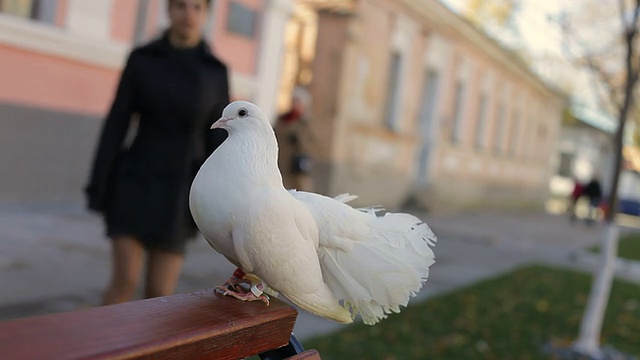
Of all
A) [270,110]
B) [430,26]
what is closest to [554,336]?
[270,110]

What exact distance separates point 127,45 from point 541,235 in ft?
35.5

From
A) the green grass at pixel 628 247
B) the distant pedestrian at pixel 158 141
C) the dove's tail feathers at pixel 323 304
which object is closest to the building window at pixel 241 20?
the green grass at pixel 628 247

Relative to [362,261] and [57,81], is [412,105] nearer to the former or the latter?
[57,81]

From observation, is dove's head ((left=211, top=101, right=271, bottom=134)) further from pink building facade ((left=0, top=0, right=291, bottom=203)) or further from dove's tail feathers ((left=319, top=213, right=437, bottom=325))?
pink building facade ((left=0, top=0, right=291, bottom=203))

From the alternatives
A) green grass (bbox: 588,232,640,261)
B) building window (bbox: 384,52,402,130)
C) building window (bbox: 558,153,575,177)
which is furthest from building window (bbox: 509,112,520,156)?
building window (bbox: 558,153,575,177)

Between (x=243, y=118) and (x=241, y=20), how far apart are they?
9.74 metres

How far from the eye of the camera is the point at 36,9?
8078 mm

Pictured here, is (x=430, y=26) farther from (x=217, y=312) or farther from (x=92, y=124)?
(x=217, y=312)

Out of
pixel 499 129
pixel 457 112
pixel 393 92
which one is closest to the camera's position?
pixel 393 92

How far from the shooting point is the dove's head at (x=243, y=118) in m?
1.27

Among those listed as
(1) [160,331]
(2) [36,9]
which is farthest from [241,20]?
(1) [160,331]

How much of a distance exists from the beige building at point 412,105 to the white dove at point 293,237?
11842 mm

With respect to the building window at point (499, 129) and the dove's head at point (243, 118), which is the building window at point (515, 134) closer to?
the building window at point (499, 129)

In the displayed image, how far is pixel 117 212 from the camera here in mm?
2672
